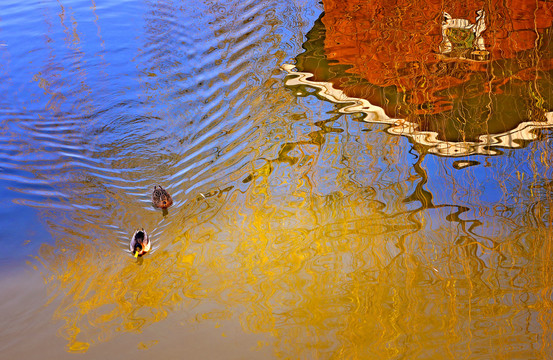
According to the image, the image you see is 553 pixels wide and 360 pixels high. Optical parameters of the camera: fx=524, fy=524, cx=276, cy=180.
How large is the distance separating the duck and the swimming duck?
0.47 meters

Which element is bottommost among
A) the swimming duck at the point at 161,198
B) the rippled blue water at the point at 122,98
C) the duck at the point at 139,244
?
the duck at the point at 139,244

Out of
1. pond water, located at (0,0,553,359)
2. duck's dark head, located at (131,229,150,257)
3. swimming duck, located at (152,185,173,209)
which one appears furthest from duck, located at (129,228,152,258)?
swimming duck, located at (152,185,173,209)

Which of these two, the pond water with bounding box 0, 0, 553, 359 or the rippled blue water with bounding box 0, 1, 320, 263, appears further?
the rippled blue water with bounding box 0, 1, 320, 263

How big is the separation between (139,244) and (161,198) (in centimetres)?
64

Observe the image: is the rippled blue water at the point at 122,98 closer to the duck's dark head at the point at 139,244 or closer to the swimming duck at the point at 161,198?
the swimming duck at the point at 161,198

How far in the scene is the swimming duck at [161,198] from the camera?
4508 mm

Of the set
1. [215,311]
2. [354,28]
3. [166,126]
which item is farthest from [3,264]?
[354,28]

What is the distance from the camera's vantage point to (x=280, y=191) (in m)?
4.74

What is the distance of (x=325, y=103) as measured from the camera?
19.8 ft

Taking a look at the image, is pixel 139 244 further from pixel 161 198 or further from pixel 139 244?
pixel 161 198

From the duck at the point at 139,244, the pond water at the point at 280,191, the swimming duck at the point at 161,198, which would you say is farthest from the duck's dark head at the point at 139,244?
the swimming duck at the point at 161,198

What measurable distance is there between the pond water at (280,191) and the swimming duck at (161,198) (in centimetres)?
9

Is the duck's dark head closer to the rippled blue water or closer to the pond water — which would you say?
the pond water

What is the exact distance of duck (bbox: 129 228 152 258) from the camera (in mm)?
3959
